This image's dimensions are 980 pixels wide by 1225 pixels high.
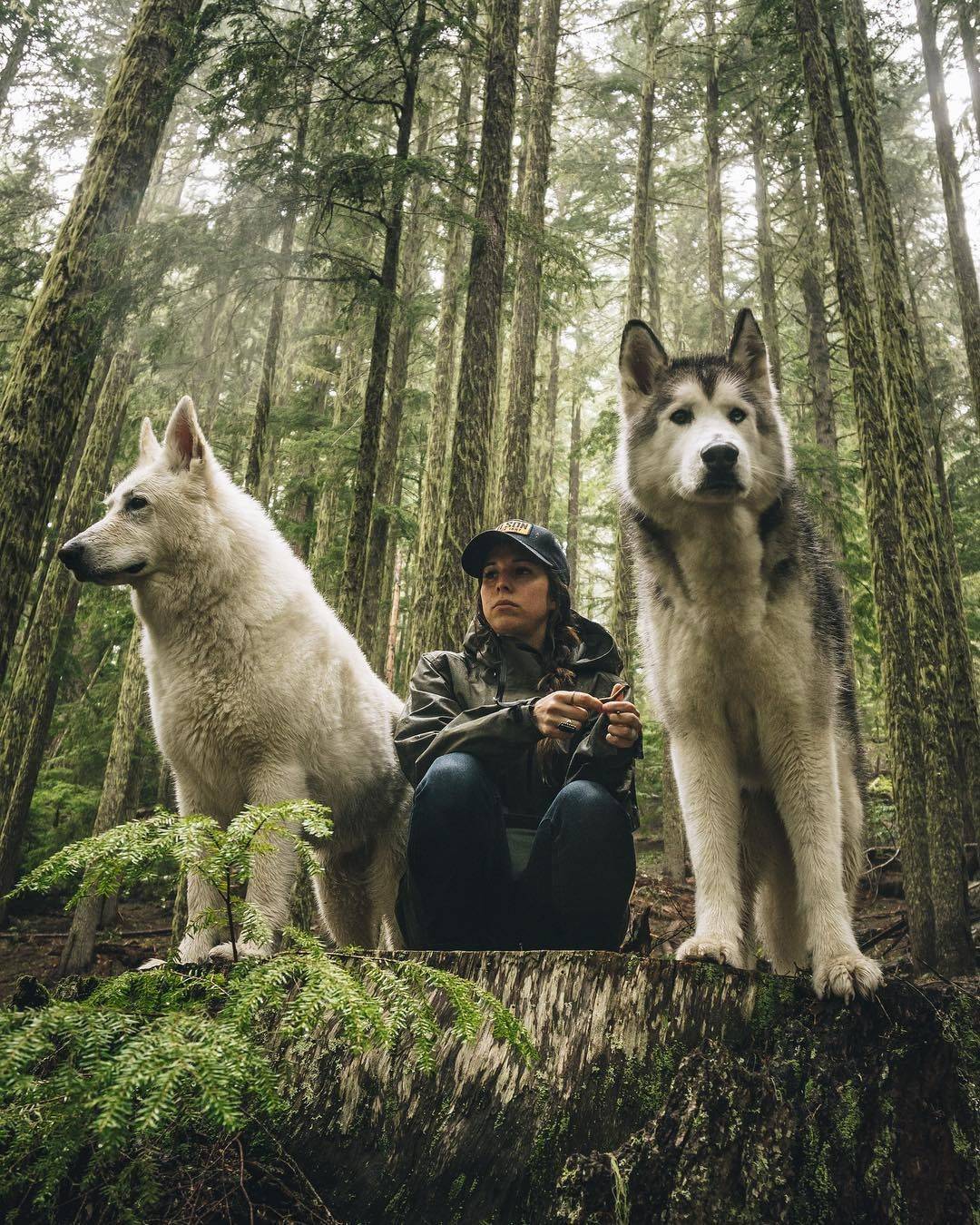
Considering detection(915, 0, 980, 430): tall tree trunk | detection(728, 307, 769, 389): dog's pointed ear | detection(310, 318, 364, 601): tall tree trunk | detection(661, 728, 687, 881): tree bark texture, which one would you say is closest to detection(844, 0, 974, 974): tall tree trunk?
detection(728, 307, 769, 389): dog's pointed ear

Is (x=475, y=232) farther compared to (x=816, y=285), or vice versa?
(x=816, y=285)

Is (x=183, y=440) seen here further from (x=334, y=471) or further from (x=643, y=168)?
(x=643, y=168)

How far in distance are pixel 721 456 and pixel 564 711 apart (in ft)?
3.84

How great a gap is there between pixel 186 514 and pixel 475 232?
423cm

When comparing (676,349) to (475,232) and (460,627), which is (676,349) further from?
(460,627)

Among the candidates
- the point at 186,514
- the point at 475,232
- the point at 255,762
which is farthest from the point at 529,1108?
the point at 475,232

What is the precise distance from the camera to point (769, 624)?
308 centimetres

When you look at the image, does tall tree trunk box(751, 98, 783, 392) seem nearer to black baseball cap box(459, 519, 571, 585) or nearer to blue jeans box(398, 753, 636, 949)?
black baseball cap box(459, 519, 571, 585)

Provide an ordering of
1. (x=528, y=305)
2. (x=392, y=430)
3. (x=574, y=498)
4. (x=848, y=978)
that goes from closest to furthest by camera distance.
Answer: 1. (x=848, y=978)
2. (x=528, y=305)
3. (x=392, y=430)
4. (x=574, y=498)

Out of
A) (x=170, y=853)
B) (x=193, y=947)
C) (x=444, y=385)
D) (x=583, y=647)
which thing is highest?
(x=444, y=385)

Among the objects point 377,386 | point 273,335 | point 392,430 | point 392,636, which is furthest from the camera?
point 392,636

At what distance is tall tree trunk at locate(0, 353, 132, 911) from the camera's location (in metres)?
10.4

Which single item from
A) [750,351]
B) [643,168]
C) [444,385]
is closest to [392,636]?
[444,385]

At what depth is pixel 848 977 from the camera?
222cm
